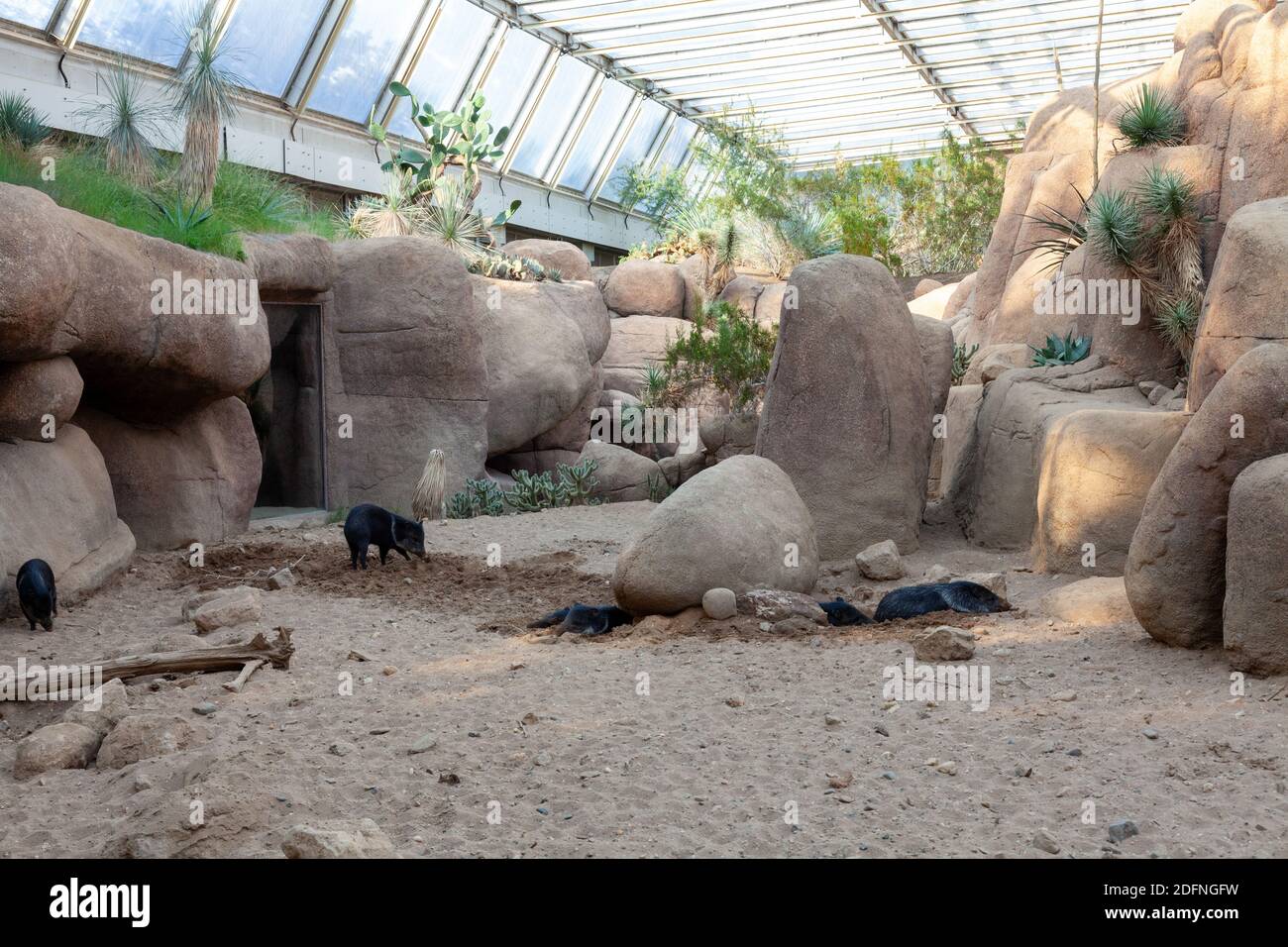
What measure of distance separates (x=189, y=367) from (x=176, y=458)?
1.03 meters

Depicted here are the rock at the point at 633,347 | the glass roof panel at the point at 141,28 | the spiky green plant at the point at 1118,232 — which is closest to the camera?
the spiky green plant at the point at 1118,232

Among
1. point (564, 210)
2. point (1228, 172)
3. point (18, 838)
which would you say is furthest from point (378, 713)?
point (564, 210)

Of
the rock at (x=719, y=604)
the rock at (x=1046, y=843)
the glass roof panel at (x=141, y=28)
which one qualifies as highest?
the glass roof panel at (x=141, y=28)

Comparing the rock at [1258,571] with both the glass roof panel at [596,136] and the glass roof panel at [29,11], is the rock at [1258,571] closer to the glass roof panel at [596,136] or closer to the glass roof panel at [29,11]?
the glass roof panel at [29,11]

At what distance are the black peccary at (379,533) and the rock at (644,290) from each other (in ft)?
48.1

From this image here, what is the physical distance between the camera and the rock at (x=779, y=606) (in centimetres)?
719

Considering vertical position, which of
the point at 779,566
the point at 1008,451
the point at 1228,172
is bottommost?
the point at 779,566

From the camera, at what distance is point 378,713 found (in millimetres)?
5348

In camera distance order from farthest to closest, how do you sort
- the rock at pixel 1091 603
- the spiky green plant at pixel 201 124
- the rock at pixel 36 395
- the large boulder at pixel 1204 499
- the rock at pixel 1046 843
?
the spiky green plant at pixel 201 124, the rock at pixel 36 395, the rock at pixel 1091 603, the large boulder at pixel 1204 499, the rock at pixel 1046 843

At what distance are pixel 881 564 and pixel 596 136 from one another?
19.8 metres

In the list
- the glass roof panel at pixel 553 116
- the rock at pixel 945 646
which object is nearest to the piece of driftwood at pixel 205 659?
the rock at pixel 945 646

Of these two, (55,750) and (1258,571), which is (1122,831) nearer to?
(1258,571)
